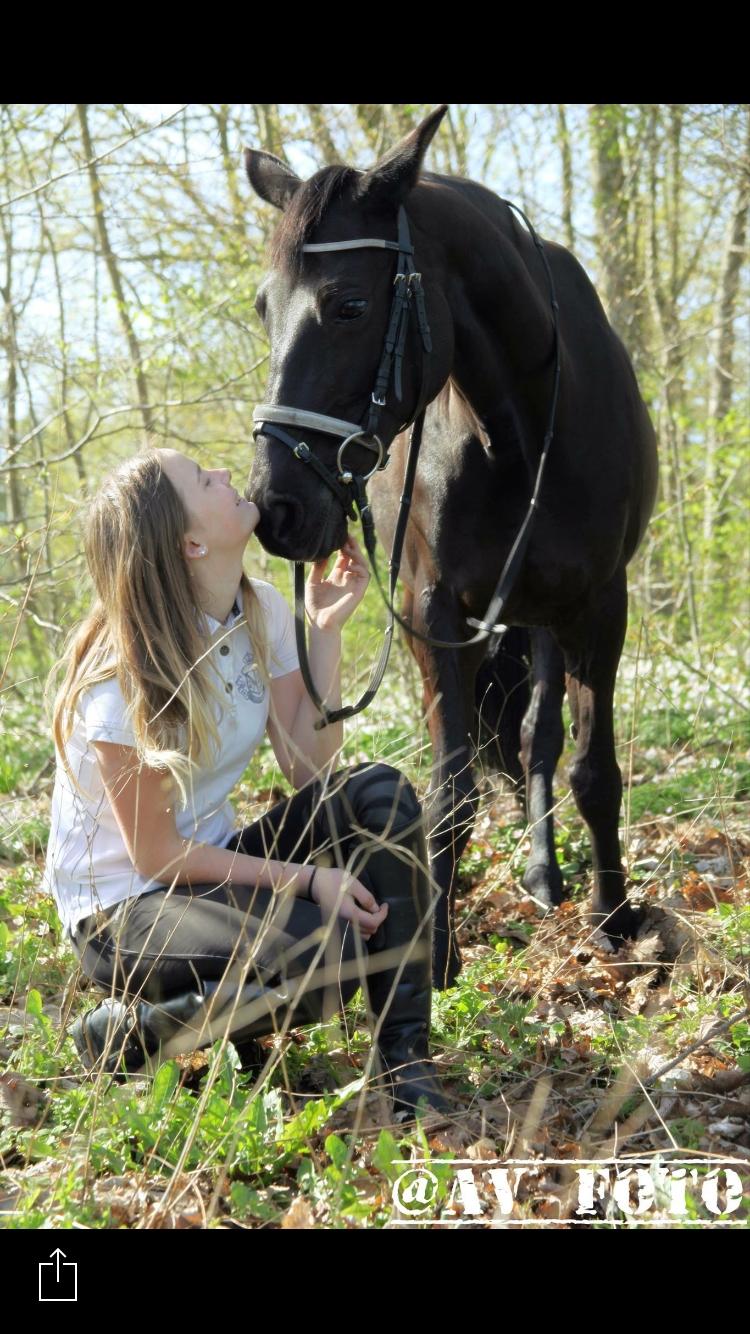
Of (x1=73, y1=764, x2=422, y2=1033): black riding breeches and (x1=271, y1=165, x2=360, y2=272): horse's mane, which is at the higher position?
(x1=271, y1=165, x2=360, y2=272): horse's mane

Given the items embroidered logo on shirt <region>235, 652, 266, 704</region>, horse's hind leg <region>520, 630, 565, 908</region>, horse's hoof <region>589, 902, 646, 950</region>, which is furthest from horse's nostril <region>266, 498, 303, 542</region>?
horse's hind leg <region>520, 630, 565, 908</region>

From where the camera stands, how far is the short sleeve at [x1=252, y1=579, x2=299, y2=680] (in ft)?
10.4

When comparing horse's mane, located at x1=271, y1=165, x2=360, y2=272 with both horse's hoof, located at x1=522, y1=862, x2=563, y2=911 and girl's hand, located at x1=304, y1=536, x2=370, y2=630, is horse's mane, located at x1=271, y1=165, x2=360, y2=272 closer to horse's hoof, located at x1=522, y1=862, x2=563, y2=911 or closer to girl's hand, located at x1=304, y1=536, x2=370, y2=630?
girl's hand, located at x1=304, y1=536, x2=370, y2=630

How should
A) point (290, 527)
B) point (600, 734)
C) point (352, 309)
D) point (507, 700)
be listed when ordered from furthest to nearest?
point (507, 700) → point (600, 734) → point (352, 309) → point (290, 527)

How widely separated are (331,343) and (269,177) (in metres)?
0.89

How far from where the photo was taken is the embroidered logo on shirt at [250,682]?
9.68 ft

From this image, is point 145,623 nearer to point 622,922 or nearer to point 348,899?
point 348,899

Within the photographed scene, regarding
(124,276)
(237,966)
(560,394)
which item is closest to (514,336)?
(560,394)

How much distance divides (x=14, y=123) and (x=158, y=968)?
5741 mm

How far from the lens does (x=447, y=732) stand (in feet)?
11.6

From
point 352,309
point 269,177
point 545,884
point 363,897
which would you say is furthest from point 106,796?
point 545,884

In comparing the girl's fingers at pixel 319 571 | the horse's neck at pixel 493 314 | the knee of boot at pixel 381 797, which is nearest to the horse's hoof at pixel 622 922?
the knee of boot at pixel 381 797

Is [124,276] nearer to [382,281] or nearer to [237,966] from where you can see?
[382,281]

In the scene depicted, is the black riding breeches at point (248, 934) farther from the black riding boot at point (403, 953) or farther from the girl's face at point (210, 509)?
the girl's face at point (210, 509)
